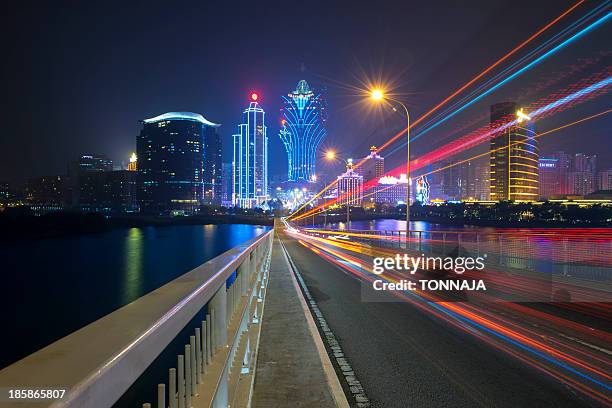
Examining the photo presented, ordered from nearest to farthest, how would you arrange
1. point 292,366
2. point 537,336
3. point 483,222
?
point 292,366 → point 537,336 → point 483,222

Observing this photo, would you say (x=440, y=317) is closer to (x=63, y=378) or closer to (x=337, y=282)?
(x=337, y=282)

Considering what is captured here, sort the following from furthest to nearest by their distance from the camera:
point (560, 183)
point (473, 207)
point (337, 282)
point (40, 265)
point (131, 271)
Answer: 1. point (560, 183)
2. point (473, 207)
3. point (40, 265)
4. point (131, 271)
5. point (337, 282)

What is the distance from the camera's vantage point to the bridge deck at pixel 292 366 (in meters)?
4.94

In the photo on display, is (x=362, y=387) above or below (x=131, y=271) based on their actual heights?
above

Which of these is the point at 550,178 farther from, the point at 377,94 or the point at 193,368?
the point at 193,368

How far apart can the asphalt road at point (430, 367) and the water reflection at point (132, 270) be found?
4784cm

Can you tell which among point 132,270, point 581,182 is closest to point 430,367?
point 132,270

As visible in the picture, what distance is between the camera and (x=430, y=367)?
625 centimetres

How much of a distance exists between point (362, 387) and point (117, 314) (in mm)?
4289

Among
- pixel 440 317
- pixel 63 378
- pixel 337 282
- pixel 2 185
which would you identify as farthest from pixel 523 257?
pixel 2 185

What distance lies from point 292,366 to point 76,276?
73.1m

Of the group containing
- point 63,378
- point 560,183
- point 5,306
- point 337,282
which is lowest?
point 5,306

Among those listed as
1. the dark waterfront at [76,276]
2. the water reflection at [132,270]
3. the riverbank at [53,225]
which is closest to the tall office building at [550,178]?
the riverbank at [53,225]

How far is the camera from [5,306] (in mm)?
53344
